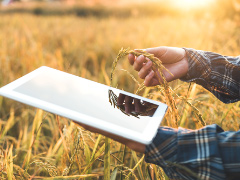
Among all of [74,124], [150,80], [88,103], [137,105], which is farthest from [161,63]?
[74,124]

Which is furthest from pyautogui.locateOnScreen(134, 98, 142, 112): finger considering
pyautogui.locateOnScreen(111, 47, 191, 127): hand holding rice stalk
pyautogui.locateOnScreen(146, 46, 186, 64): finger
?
pyautogui.locateOnScreen(146, 46, 186, 64): finger

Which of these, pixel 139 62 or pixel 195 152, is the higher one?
pixel 139 62

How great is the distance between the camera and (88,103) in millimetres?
818

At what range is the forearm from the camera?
1.02m

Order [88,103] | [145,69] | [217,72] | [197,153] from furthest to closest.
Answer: [217,72] → [145,69] → [88,103] → [197,153]

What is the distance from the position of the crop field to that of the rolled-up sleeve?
0.17 metres

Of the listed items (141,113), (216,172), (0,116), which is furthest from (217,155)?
(0,116)

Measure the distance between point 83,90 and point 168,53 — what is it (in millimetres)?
385

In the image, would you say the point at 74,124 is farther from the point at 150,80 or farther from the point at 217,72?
the point at 217,72

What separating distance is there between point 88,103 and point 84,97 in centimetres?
Answer: 5

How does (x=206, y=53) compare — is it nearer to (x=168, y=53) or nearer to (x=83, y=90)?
(x=168, y=53)

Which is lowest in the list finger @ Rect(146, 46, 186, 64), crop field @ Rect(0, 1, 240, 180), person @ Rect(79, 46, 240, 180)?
crop field @ Rect(0, 1, 240, 180)

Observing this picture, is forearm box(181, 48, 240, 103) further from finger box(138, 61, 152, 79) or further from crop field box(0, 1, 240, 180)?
→ finger box(138, 61, 152, 79)

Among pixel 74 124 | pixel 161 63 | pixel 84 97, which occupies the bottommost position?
pixel 74 124
